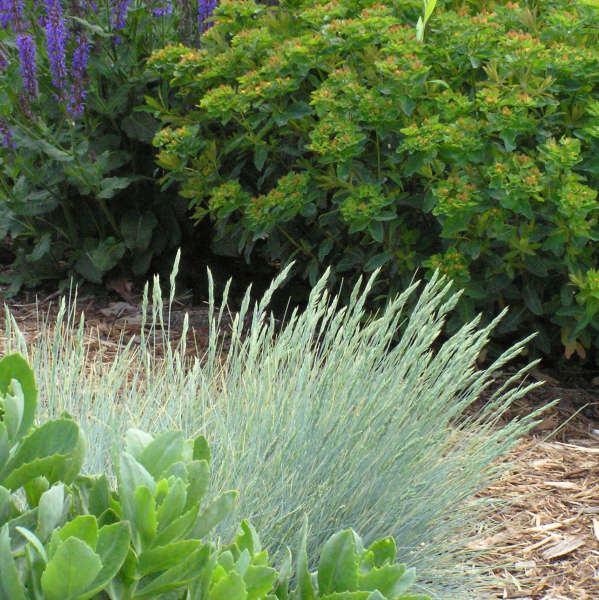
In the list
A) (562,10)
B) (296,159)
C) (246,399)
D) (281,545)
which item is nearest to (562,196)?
(562,10)

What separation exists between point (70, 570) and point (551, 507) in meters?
2.10

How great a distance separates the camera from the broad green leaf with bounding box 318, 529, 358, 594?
3.83 ft

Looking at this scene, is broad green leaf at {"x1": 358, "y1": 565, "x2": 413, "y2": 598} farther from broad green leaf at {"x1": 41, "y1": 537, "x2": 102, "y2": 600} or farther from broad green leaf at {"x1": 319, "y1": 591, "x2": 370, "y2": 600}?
broad green leaf at {"x1": 41, "y1": 537, "x2": 102, "y2": 600}

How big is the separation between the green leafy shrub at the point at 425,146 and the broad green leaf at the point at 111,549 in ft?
7.52

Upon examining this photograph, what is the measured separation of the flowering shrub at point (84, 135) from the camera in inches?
161

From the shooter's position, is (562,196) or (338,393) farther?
(562,196)

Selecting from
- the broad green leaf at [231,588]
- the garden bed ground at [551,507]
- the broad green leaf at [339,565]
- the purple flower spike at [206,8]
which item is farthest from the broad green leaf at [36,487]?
the purple flower spike at [206,8]

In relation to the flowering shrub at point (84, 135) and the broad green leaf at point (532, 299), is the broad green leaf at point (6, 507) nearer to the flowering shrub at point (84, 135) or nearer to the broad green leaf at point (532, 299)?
the broad green leaf at point (532, 299)

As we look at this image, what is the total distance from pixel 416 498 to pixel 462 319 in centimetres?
145

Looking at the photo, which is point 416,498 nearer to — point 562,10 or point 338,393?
point 338,393

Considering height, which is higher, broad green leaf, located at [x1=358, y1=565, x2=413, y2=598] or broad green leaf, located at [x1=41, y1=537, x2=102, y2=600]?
broad green leaf, located at [x1=41, y1=537, x2=102, y2=600]

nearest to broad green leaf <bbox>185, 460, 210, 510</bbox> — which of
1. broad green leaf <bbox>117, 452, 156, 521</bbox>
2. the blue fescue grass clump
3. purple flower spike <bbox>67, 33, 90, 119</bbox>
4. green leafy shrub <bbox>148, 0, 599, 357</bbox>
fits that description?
broad green leaf <bbox>117, 452, 156, 521</bbox>

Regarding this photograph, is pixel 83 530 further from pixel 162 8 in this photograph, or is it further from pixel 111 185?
pixel 162 8

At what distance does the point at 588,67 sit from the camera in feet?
10.4
